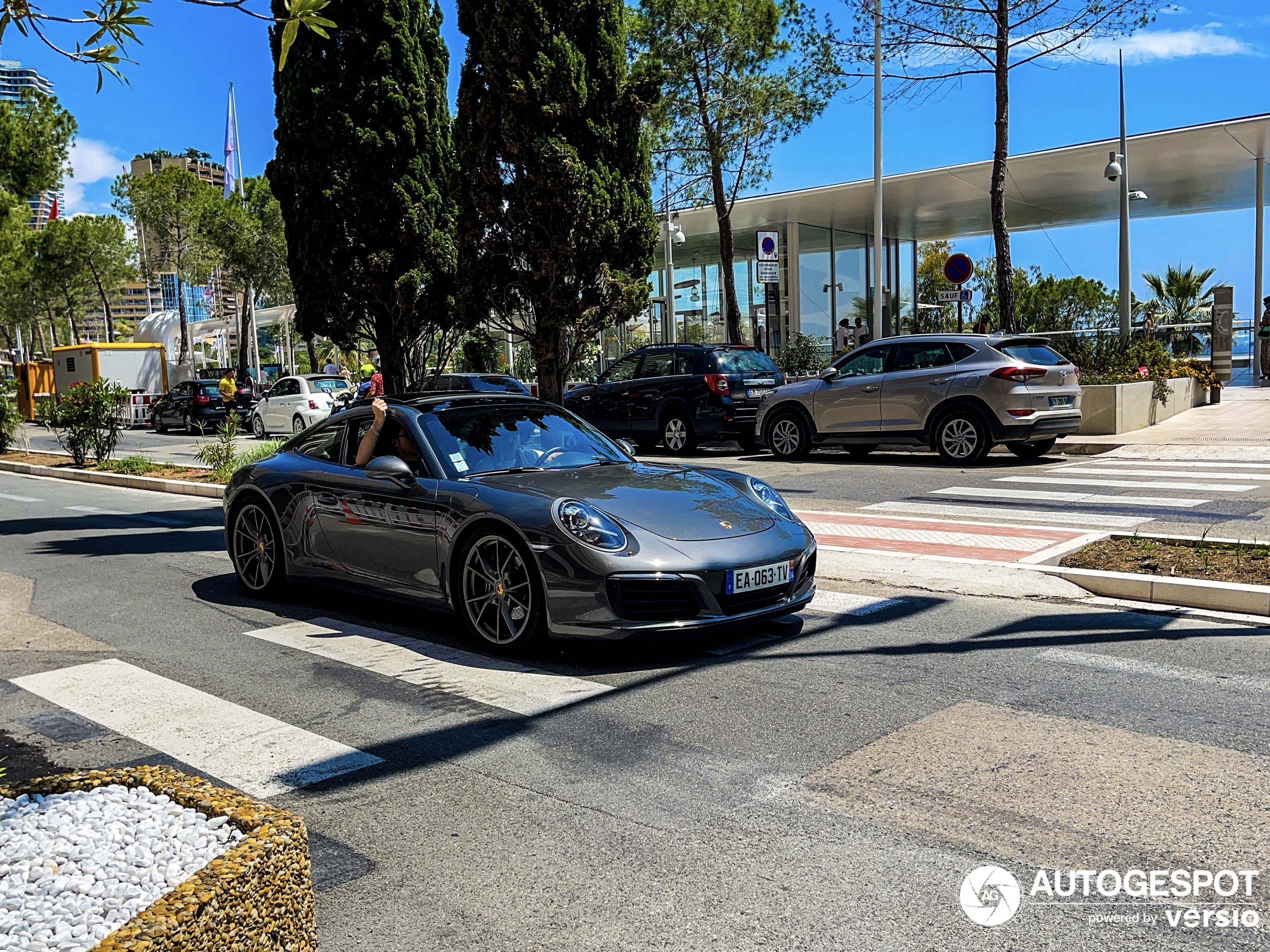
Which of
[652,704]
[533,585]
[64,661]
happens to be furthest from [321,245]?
[652,704]

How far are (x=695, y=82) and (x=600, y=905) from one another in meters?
24.7

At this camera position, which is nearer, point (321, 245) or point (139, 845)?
point (139, 845)

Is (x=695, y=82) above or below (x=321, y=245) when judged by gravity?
above

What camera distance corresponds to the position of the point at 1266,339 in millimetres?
28672

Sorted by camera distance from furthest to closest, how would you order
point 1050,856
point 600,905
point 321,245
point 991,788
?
point 321,245 < point 991,788 < point 1050,856 < point 600,905

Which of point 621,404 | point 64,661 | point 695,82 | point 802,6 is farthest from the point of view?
point 695,82

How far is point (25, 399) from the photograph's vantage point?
44344 mm

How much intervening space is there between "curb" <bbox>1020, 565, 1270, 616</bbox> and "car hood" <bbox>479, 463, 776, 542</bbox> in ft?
8.13

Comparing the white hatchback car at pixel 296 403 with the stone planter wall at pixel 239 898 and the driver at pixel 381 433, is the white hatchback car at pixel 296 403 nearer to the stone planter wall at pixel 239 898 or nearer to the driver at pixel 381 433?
the driver at pixel 381 433

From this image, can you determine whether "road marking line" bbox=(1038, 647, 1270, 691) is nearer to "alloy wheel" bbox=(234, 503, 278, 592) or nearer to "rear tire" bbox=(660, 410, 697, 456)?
"alloy wheel" bbox=(234, 503, 278, 592)

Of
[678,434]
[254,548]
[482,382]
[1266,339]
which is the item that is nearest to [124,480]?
[482,382]

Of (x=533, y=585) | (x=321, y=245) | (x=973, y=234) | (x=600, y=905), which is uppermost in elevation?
(x=973, y=234)

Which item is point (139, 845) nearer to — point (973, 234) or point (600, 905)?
point (600, 905)

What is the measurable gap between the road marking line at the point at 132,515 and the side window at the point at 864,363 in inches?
362
